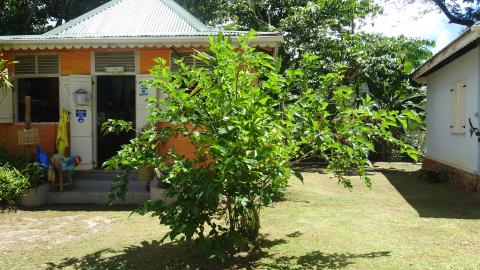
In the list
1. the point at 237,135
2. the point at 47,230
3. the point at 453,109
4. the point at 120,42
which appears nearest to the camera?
the point at 237,135

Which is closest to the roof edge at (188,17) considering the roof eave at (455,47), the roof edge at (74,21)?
the roof edge at (74,21)

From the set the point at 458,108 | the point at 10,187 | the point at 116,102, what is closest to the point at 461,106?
the point at 458,108

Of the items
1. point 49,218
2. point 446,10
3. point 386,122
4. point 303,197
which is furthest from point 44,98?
point 446,10

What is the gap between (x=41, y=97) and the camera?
33.1 feet

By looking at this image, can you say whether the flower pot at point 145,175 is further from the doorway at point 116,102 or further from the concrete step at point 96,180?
the doorway at point 116,102

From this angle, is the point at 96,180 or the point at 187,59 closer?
the point at 96,180

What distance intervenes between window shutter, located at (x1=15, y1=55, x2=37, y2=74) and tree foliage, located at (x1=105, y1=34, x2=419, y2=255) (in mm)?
5726

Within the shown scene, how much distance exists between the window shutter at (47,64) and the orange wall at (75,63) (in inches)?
9.3

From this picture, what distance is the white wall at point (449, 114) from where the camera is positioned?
920 centimetres

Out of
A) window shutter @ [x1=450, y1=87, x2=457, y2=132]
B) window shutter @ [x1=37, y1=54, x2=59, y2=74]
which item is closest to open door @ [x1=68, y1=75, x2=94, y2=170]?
window shutter @ [x1=37, y1=54, x2=59, y2=74]

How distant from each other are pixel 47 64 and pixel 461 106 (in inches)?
370

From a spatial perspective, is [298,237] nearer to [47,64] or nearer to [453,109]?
[47,64]

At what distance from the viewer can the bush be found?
7.86m

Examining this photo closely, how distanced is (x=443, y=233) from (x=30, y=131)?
7.43m
